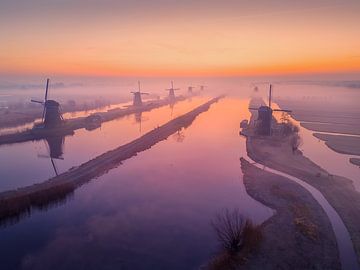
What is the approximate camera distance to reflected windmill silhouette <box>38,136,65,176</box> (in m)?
40.6

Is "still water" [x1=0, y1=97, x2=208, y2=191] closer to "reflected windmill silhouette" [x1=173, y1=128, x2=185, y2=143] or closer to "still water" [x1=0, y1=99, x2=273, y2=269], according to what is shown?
"still water" [x1=0, y1=99, x2=273, y2=269]

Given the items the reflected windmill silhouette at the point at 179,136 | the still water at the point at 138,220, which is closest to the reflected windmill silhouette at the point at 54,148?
the still water at the point at 138,220

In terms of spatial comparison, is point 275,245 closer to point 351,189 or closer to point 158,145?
point 351,189

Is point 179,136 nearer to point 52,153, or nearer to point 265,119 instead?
point 265,119

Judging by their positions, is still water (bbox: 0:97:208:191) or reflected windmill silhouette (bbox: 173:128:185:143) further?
reflected windmill silhouette (bbox: 173:128:185:143)

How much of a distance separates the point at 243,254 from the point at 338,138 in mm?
41549

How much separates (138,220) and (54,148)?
27804mm

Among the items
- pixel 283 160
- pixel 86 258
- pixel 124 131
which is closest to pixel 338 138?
pixel 283 160

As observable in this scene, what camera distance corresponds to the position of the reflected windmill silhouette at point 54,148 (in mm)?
40594

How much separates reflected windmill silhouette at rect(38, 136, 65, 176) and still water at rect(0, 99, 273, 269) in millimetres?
2323

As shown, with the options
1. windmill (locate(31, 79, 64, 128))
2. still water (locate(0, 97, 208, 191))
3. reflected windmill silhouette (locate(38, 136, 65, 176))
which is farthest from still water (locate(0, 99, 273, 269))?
windmill (locate(31, 79, 64, 128))

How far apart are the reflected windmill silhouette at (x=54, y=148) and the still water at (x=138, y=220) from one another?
232 centimetres

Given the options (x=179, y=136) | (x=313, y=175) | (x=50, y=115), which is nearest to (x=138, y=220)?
(x=313, y=175)

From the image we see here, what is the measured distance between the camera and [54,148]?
46.0m
